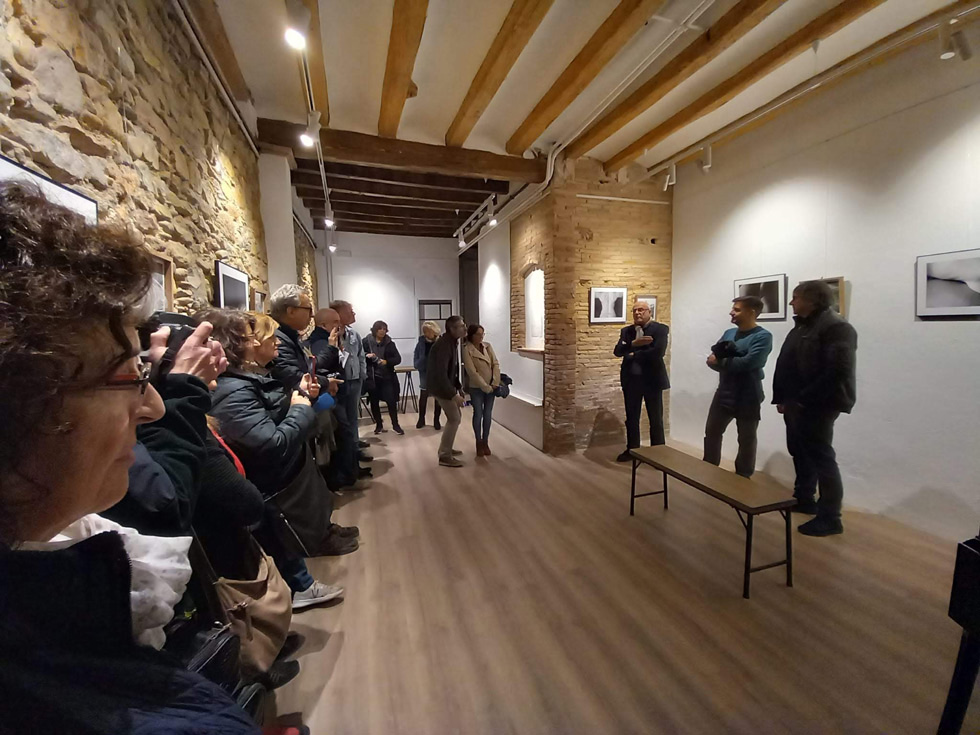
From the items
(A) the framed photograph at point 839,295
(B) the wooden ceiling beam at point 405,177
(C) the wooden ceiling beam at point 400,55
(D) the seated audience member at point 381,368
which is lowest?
(D) the seated audience member at point 381,368

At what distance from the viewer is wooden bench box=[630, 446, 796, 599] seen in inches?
93.8

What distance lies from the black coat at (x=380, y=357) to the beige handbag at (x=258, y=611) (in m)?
4.58

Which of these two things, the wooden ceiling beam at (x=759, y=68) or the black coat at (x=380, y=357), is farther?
the black coat at (x=380, y=357)

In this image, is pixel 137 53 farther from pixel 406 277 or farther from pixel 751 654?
pixel 406 277

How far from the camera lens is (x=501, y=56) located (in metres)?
3.06

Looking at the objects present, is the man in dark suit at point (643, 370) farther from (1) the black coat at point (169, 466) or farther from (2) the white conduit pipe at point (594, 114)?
(1) the black coat at point (169, 466)

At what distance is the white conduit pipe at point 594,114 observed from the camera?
9.02 ft

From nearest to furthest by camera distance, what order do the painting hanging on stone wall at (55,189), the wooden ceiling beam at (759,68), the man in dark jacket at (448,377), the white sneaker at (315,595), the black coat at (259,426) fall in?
the painting hanging on stone wall at (55,189)
the black coat at (259,426)
the white sneaker at (315,595)
the wooden ceiling beam at (759,68)
the man in dark jacket at (448,377)

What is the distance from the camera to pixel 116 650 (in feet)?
1.64

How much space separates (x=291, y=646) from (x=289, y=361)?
1647 mm

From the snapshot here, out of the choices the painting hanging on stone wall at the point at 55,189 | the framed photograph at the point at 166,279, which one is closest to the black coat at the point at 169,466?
the painting hanging on stone wall at the point at 55,189

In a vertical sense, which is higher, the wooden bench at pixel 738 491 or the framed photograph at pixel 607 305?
the framed photograph at pixel 607 305

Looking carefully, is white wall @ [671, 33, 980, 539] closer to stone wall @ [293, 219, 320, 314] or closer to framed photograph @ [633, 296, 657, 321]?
framed photograph @ [633, 296, 657, 321]

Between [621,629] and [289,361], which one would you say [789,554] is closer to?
[621,629]
